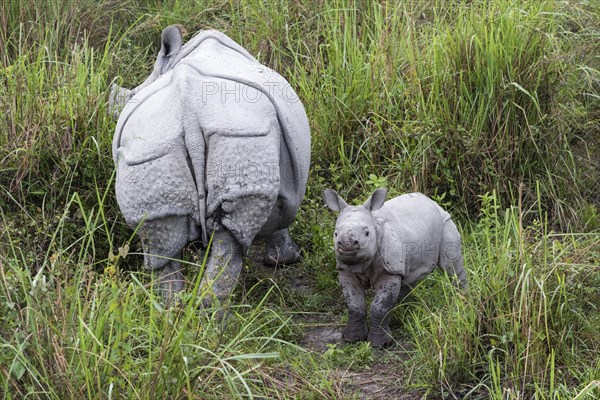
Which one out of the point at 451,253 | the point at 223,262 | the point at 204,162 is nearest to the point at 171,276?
the point at 223,262

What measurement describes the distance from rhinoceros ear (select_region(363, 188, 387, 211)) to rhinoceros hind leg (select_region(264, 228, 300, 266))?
107cm

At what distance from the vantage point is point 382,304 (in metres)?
5.34

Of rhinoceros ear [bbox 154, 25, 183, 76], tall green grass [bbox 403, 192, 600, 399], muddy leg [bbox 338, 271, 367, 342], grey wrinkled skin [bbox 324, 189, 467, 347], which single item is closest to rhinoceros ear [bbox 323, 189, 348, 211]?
grey wrinkled skin [bbox 324, 189, 467, 347]

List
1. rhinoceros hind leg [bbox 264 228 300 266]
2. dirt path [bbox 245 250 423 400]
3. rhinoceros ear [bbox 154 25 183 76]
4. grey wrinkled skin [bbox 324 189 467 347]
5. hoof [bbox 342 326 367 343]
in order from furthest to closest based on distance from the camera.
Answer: rhinoceros hind leg [bbox 264 228 300 266] → rhinoceros ear [bbox 154 25 183 76] → hoof [bbox 342 326 367 343] → grey wrinkled skin [bbox 324 189 467 347] → dirt path [bbox 245 250 423 400]

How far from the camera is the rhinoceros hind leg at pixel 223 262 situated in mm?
5195

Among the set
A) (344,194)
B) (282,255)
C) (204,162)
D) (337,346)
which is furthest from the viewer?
(344,194)

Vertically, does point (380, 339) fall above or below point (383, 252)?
below

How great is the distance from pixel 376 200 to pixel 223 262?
804 millimetres

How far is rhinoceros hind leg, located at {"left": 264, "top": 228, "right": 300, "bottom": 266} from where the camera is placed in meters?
6.33

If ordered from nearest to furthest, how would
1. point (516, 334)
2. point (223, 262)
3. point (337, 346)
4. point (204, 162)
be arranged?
1. point (516, 334)
2. point (204, 162)
3. point (223, 262)
4. point (337, 346)

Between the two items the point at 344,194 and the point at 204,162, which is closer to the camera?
the point at 204,162

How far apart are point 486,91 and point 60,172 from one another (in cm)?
260

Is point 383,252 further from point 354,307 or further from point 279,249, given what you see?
point 279,249

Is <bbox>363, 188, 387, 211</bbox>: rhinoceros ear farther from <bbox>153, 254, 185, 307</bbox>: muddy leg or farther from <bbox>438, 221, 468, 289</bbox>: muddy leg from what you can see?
<bbox>153, 254, 185, 307</bbox>: muddy leg
